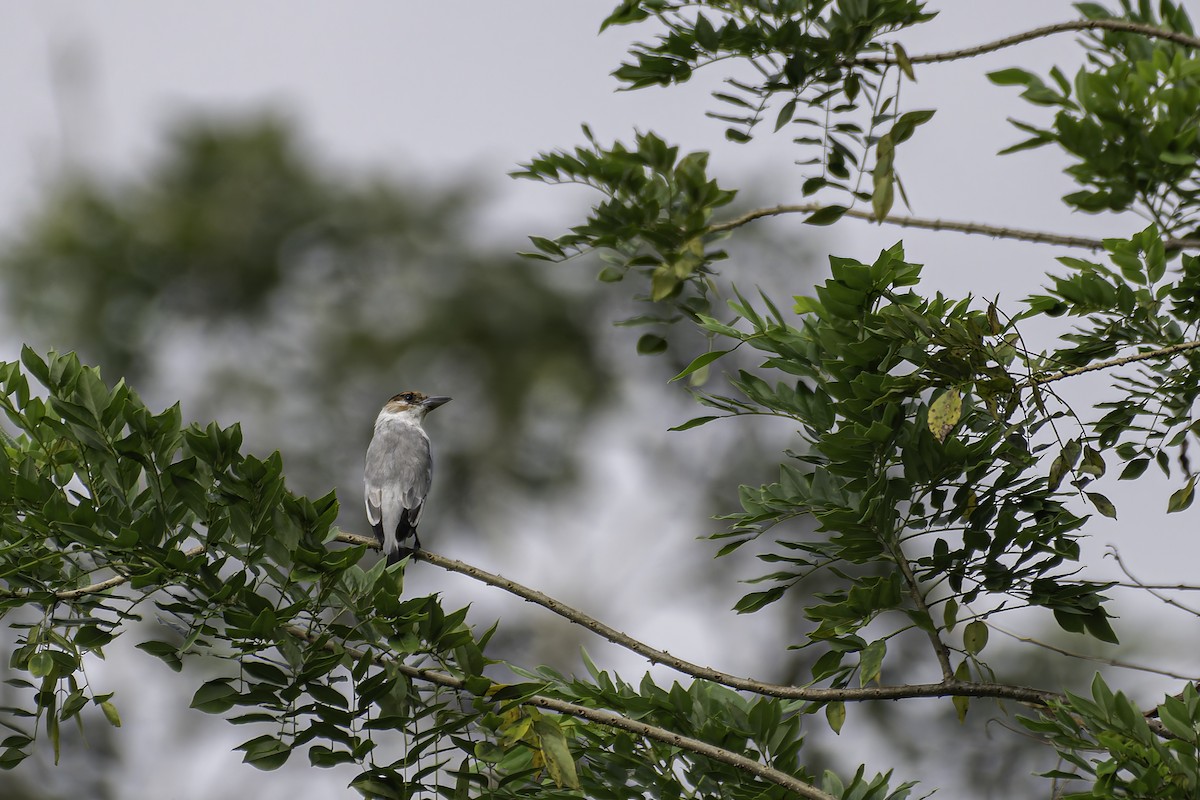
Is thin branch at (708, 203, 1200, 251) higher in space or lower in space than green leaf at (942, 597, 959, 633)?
higher

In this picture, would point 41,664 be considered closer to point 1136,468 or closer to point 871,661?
point 871,661

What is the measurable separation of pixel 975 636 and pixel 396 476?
4439 millimetres

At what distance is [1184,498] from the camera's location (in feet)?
10.5

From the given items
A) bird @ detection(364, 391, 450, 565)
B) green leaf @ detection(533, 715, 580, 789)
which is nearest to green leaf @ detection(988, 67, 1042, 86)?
green leaf @ detection(533, 715, 580, 789)

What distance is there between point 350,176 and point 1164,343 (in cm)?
1701

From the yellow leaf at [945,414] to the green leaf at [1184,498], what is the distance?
91 cm

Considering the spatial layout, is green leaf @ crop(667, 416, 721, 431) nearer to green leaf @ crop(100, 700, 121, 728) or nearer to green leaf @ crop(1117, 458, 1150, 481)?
green leaf @ crop(1117, 458, 1150, 481)

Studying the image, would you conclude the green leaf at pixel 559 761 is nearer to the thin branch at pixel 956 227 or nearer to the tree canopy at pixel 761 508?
the tree canopy at pixel 761 508

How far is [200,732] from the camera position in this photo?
57.0ft

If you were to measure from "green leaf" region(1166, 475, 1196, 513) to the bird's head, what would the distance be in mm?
5479

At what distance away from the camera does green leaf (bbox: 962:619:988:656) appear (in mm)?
3240

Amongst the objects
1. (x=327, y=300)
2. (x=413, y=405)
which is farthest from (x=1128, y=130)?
(x=327, y=300)

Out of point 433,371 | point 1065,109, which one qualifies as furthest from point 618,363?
point 1065,109

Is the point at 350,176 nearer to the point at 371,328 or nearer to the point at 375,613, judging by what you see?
the point at 371,328
